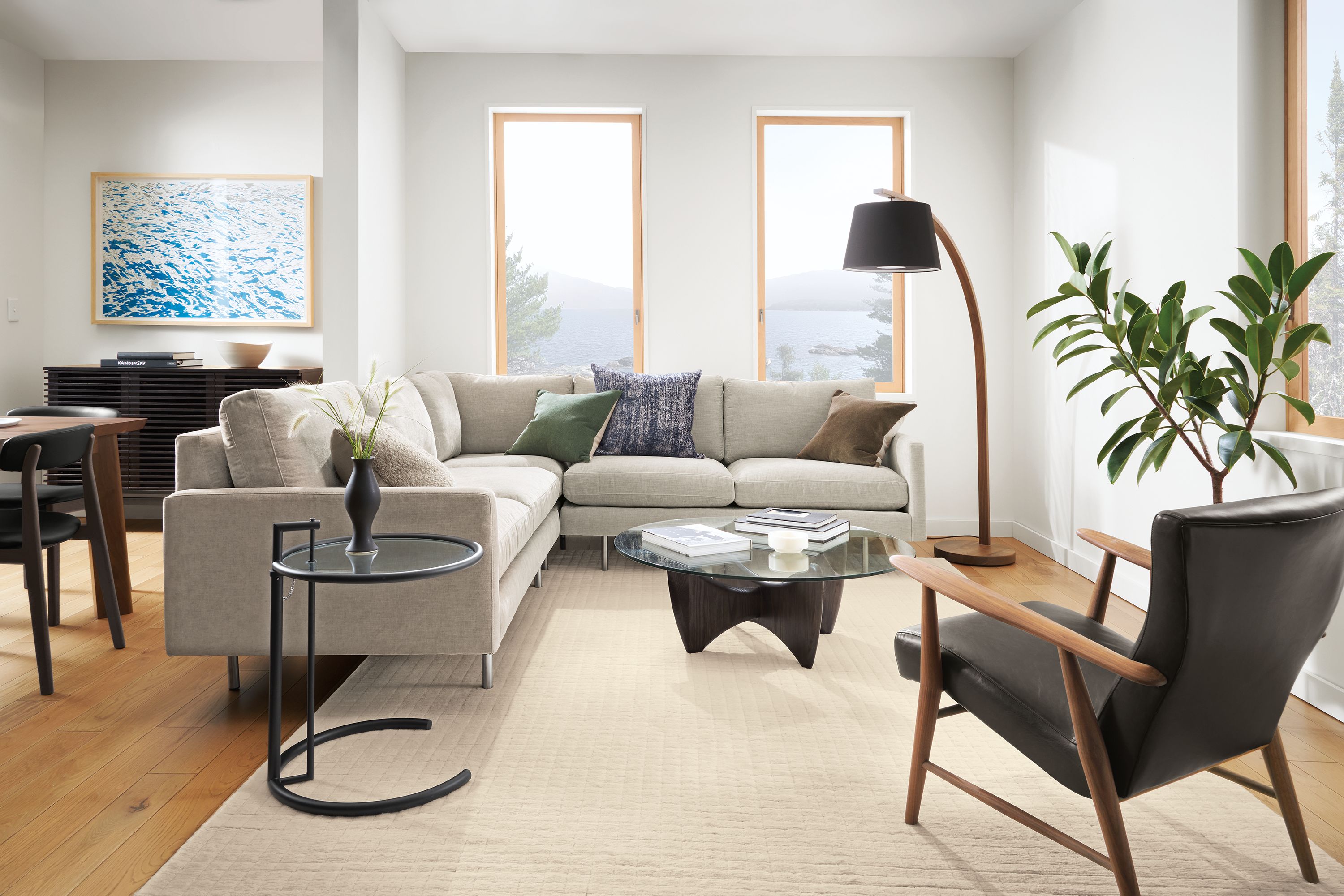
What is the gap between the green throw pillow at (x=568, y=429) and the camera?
4.27 m

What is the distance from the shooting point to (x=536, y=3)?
4.30 meters

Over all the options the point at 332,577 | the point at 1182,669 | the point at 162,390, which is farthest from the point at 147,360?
the point at 1182,669

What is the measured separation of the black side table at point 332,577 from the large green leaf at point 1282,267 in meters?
2.25

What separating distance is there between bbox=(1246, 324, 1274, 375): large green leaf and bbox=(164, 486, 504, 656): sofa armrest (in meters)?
2.16

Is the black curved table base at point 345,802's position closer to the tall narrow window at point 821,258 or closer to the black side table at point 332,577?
the black side table at point 332,577

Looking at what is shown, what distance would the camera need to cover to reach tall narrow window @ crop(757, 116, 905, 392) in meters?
5.22

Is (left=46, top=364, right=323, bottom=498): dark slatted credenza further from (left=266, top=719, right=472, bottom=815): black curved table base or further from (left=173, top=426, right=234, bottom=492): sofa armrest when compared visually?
(left=266, top=719, right=472, bottom=815): black curved table base

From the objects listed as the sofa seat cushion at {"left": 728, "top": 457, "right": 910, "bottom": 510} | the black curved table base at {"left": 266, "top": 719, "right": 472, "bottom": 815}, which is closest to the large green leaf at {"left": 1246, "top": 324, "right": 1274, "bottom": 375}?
the sofa seat cushion at {"left": 728, "top": 457, "right": 910, "bottom": 510}

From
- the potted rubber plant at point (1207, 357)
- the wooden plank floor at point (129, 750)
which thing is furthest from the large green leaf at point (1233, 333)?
the wooden plank floor at point (129, 750)

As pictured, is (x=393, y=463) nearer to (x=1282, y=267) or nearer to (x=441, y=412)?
(x=441, y=412)

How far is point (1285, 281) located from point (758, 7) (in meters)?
2.89

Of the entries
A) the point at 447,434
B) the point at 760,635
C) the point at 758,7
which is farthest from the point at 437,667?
the point at 758,7

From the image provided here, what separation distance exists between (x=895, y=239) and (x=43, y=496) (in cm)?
357

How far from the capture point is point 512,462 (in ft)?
13.7
